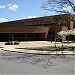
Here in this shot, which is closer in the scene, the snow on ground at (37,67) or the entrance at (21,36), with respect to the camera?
the snow on ground at (37,67)

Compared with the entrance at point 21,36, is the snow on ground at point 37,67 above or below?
below

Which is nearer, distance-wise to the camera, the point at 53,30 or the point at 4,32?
the point at 4,32

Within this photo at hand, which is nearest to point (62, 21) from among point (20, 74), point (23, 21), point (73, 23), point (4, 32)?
point (20, 74)

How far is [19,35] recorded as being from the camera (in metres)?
74.1

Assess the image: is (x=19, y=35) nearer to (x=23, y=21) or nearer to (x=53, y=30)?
(x=53, y=30)

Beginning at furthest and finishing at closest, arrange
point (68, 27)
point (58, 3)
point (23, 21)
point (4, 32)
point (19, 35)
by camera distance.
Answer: point (23, 21), point (68, 27), point (19, 35), point (4, 32), point (58, 3)

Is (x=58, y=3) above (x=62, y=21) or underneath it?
above

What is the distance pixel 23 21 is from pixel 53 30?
2098cm

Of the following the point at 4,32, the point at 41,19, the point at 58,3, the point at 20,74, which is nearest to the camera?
the point at 20,74

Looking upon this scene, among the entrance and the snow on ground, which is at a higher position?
the entrance

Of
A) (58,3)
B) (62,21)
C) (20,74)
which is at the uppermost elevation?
(58,3)

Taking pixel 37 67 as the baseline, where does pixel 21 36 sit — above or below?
above

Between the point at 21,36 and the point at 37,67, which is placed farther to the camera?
the point at 21,36

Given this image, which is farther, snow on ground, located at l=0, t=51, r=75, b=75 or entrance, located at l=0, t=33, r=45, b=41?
entrance, located at l=0, t=33, r=45, b=41
